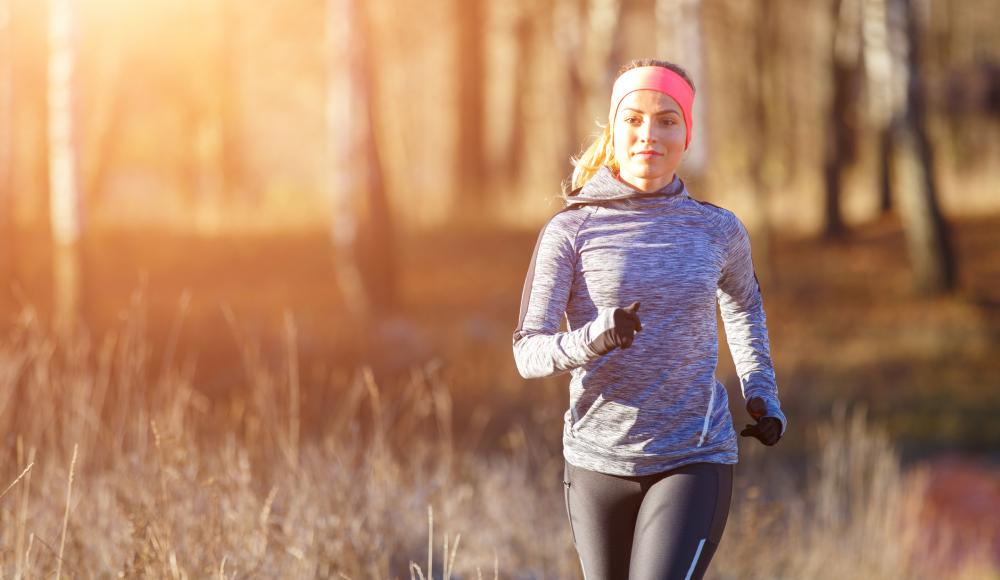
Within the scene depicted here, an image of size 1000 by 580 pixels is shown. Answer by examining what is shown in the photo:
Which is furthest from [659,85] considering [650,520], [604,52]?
[604,52]

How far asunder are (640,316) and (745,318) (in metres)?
0.39

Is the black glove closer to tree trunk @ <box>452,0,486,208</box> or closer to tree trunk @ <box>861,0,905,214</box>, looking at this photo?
tree trunk @ <box>861,0,905,214</box>

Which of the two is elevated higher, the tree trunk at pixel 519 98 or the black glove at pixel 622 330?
the tree trunk at pixel 519 98

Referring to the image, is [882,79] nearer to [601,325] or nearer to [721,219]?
[721,219]

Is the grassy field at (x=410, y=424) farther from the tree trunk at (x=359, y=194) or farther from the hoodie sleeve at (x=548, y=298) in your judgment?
the hoodie sleeve at (x=548, y=298)

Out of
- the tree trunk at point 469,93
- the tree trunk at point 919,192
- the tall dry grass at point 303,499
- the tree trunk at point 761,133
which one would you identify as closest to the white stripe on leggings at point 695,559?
the tall dry grass at point 303,499

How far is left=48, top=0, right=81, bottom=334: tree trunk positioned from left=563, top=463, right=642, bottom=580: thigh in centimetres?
706

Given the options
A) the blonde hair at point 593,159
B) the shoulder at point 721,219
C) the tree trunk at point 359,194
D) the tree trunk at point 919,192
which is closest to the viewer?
the shoulder at point 721,219

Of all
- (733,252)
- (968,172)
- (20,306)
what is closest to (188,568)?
(733,252)

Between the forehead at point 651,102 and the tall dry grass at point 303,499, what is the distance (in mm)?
1250

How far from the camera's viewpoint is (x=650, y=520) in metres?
2.92

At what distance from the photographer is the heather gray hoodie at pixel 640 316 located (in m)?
2.93

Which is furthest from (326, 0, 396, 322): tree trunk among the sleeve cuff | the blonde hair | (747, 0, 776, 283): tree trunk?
the sleeve cuff

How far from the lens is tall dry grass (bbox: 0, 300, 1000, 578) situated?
13.7ft
